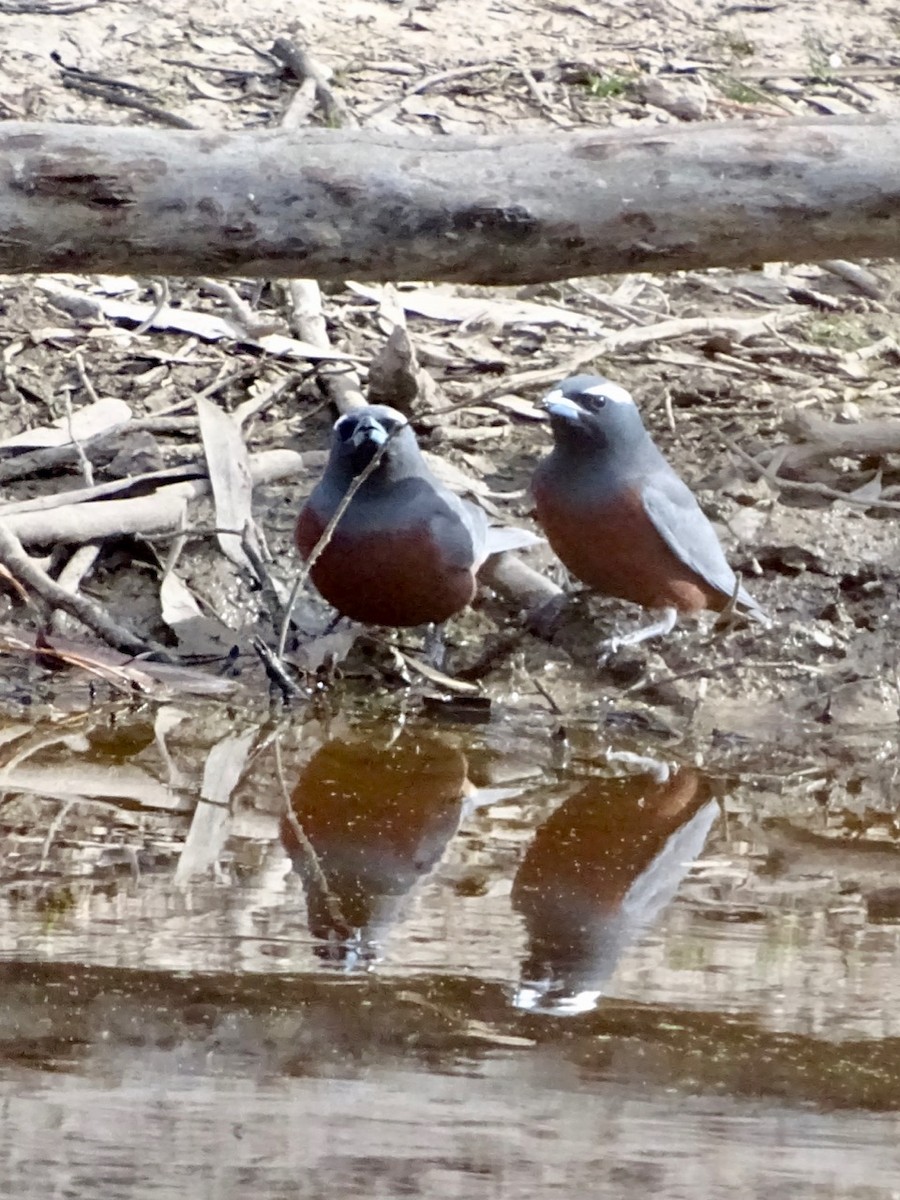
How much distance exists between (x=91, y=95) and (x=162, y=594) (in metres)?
3.38

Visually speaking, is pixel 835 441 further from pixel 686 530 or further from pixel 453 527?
pixel 453 527

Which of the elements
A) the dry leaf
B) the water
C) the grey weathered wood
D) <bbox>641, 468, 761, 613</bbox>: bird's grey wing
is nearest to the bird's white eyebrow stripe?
<bbox>641, 468, 761, 613</bbox>: bird's grey wing

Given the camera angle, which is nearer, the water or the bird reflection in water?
the water

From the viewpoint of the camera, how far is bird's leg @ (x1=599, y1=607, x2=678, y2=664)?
5.19m

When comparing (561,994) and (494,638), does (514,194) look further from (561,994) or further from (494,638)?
(561,994)

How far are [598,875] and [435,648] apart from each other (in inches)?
69.2

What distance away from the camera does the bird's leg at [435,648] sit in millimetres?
5152

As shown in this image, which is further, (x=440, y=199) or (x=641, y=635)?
(x=641, y=635)

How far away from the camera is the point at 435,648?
519 centimetres

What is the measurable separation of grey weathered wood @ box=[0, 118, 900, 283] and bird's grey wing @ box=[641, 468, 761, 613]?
28.2 inches

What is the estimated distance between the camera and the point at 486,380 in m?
6.57

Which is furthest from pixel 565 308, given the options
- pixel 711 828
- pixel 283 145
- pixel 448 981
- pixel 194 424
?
pixel 448 981

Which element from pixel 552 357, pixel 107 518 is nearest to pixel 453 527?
pixel 107 518

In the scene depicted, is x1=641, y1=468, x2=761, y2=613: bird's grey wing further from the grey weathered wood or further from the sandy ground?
the grey weathered wood
